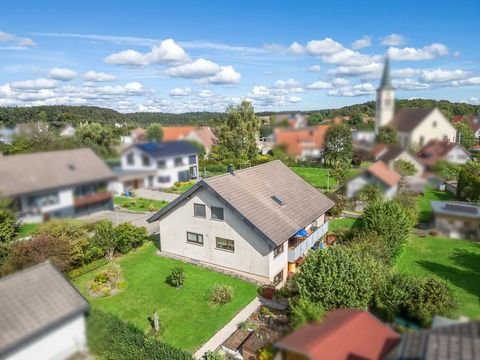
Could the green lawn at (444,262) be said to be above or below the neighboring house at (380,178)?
below

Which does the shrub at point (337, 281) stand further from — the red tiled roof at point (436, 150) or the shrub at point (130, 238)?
the shrub at point (130, 238)

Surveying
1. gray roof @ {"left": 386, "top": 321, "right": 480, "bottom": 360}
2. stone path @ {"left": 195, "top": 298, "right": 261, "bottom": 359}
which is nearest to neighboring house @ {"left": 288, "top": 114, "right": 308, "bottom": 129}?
gray roof @ {"left": 386, "top": 321, "right": 480, "bottom": 360}

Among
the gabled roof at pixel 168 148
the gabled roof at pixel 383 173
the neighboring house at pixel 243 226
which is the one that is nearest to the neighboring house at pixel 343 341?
→ the gabled roof at pixel 168 148

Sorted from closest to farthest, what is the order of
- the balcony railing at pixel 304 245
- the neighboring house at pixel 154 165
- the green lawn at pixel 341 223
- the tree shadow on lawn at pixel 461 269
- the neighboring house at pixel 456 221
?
the neighboring house at pixel 154 165
the neighboring house at pixel 456 221
the tree shadow on lawn at pixel 461 269
the balcony railing at pixel 304 245
the green lawn at pixel 341 223

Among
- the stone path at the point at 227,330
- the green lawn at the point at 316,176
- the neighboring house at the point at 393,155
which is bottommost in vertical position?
the stone path at the point at 227,330

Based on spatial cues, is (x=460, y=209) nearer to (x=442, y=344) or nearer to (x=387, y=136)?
(x=387, y=136)

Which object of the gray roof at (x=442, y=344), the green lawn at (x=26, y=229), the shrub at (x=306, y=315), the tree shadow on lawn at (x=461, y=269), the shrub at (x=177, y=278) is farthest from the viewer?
the shrub at (x=177, y=278)

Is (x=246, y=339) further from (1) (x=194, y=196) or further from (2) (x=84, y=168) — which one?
(2) (x=84, y=168)
